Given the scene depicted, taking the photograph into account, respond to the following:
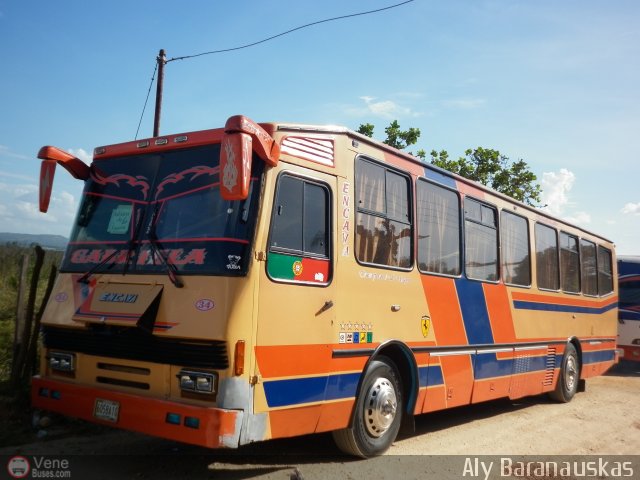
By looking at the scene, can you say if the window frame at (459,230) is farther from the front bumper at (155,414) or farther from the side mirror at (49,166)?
the side mirror at (49,166)

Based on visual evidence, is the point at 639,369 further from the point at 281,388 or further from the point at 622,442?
the point at 281,388

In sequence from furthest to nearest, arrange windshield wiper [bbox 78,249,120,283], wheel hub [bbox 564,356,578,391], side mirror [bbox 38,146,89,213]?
1. wheel hub [bbox 564,356,578,391]
2. side mirror [bbox 38,146,89,213]
3. windshield wiper [bbox 78,249,120,283]

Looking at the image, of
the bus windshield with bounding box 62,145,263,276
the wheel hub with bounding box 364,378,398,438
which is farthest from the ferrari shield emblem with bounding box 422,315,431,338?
the bus windshield with bounding box 62,145,263,276

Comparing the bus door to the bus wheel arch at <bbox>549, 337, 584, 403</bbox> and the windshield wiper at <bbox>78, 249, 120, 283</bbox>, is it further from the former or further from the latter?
the bus wheel arch at <bbox>549, 337, 584, 403</bbox>

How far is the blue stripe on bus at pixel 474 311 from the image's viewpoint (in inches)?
305

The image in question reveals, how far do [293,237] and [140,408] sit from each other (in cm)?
188

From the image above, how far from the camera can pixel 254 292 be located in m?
4.89

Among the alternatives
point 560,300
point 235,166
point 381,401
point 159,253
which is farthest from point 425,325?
point 560,300

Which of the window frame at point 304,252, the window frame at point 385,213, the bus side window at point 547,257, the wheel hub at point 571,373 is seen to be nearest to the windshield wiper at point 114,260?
the window frame at point 304,252

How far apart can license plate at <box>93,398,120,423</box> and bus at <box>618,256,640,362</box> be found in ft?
46.7

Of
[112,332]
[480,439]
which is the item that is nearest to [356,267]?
[112,332]

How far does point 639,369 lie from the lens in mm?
17344

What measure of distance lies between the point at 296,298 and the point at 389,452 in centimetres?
230

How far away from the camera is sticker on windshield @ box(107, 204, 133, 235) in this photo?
5641 millimetres
